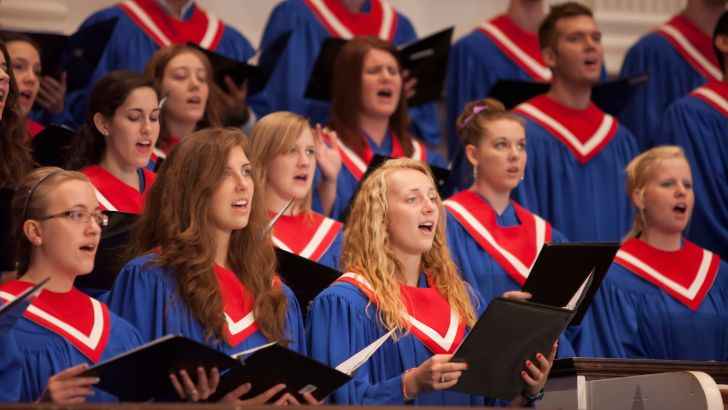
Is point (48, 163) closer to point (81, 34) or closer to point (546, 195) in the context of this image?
point (81, 34)

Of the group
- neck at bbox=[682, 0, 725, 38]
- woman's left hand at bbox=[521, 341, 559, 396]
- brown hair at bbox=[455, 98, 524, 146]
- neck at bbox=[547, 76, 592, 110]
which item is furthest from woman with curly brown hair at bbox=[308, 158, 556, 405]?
neck at bbox=[682, 0, 725, 38]

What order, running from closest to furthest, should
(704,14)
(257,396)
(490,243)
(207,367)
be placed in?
(207,367) → (257,396) → (490,243) → (704,14)

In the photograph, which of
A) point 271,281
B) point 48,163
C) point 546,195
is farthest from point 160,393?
point 546,195

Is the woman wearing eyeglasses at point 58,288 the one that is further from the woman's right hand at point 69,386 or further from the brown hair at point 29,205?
the woman's right hand at point 69,386

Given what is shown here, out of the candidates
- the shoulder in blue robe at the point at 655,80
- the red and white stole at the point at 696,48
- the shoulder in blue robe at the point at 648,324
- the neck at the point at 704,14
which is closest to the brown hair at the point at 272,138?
the shoulder in blue robe at the point at 648,324

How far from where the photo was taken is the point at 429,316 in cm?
473

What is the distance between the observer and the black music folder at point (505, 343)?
4.04 metres

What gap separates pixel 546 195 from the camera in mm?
6934

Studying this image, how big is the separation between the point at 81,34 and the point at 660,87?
11.9 ft

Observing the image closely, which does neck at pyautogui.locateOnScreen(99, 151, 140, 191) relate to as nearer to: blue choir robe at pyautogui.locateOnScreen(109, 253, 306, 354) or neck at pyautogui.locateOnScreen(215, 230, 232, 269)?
neck at pyautogui.locateOnScreen(215, 230, 232, 269)

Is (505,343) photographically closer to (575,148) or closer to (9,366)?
(9,366)

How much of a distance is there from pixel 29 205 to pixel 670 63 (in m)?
4.98

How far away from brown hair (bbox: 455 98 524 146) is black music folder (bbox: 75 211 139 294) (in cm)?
188

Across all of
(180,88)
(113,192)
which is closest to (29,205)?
(113,192)
